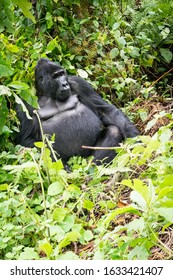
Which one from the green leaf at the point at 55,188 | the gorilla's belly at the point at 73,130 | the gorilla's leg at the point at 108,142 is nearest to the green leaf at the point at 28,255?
the green leaf at the point at 55,188

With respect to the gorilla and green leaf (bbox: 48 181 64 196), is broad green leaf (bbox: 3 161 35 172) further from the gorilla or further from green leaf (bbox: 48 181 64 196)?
the gorilla

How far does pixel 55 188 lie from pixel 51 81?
1.61 meters

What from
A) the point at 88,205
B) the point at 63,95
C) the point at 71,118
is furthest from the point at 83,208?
the point at 63,95

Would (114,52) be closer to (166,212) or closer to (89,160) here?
(89,160)

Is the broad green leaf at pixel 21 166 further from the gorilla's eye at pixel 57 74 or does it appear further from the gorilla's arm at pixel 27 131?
the gorilla's eye at pixel 57 74

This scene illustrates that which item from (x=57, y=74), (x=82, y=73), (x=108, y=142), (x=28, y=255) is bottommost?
(x=108, y=142)

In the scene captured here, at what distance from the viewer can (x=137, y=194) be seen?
2443 mm

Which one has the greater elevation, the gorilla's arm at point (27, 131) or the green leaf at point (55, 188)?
the green leaf at point (55, 188)

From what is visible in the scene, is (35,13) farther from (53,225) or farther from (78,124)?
(53,225)

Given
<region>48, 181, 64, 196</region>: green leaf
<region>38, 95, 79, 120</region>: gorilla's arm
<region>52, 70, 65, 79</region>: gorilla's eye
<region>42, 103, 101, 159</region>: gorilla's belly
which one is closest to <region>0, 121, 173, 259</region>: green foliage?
<region>48, 181, 64, 196</region>: green leaf

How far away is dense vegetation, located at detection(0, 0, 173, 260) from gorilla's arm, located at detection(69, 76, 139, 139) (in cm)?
22

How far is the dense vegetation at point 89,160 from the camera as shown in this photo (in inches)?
106

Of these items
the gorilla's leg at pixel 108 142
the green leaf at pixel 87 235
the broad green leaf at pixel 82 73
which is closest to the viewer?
the green leaf at pixel 87 235

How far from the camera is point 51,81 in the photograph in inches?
188
